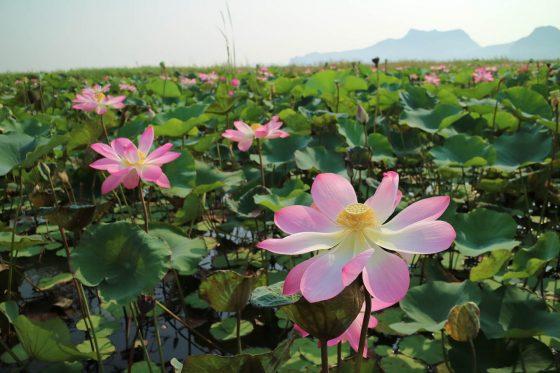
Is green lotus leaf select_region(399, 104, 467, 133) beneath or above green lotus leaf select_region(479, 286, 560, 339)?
above

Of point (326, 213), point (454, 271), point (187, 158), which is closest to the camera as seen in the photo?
point (326, 213)

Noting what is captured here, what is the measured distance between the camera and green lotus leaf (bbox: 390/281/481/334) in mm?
1240

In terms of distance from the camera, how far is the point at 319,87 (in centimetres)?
422

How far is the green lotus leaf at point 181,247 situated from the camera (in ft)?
4.48

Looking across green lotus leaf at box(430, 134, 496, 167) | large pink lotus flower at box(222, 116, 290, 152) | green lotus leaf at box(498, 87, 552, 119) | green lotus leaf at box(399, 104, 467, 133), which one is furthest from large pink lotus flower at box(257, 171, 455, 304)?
green lotus leaf at box(498, 87, 552, 119)

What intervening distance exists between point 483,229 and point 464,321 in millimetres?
951

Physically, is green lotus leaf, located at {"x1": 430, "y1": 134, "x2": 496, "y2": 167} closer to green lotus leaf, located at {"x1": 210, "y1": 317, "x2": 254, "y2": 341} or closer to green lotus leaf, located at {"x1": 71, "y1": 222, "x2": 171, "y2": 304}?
green lotus leaf, located at {"x1": 210, "y1": 317, "x2": 254, "y2": 341}

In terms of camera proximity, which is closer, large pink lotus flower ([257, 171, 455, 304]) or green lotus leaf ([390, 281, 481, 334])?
large pink lotus flower ([257, 171, 455, 304])

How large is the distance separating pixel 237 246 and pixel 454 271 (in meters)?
1.12

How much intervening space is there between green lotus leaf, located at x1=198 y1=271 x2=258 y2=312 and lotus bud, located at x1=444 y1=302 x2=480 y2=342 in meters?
0.47

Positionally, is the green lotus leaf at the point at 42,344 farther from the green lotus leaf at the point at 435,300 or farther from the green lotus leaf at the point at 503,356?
the green lotus leaf at the point at 503,356

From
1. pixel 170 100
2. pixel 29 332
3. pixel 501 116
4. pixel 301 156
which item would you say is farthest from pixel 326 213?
pixel 170 100

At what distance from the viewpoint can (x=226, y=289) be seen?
113cm

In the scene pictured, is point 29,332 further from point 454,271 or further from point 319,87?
point 319,87
